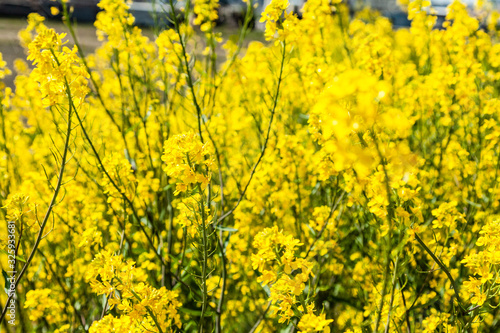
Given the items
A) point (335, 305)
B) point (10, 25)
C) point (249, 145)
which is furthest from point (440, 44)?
point (10, 25)

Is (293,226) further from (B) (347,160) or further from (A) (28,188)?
(B) (347,160)

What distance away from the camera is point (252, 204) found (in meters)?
2.50

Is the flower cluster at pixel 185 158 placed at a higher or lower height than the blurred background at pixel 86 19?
higher

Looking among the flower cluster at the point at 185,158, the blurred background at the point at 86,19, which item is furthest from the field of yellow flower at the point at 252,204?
the blurred background at the point at 86,19

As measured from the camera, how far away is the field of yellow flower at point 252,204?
146cm

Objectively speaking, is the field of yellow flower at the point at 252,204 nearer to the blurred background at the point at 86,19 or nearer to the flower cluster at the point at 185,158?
the flower cluster at the point at 185,158

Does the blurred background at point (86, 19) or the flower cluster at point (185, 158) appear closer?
the flower cluster at point (185, 158)

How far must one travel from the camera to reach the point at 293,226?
9.75ft

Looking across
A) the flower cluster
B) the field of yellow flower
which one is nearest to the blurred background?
the field of yellow flower

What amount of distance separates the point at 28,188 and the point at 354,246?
2.02m

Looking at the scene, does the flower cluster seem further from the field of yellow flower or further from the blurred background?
the blurred background

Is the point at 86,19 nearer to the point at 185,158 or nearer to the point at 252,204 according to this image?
the point at 252,204

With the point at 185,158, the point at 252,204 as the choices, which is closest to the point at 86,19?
the point at 252,204

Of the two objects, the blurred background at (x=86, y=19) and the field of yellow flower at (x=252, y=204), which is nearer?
the field of yellow flower at (x=252, y=204)
